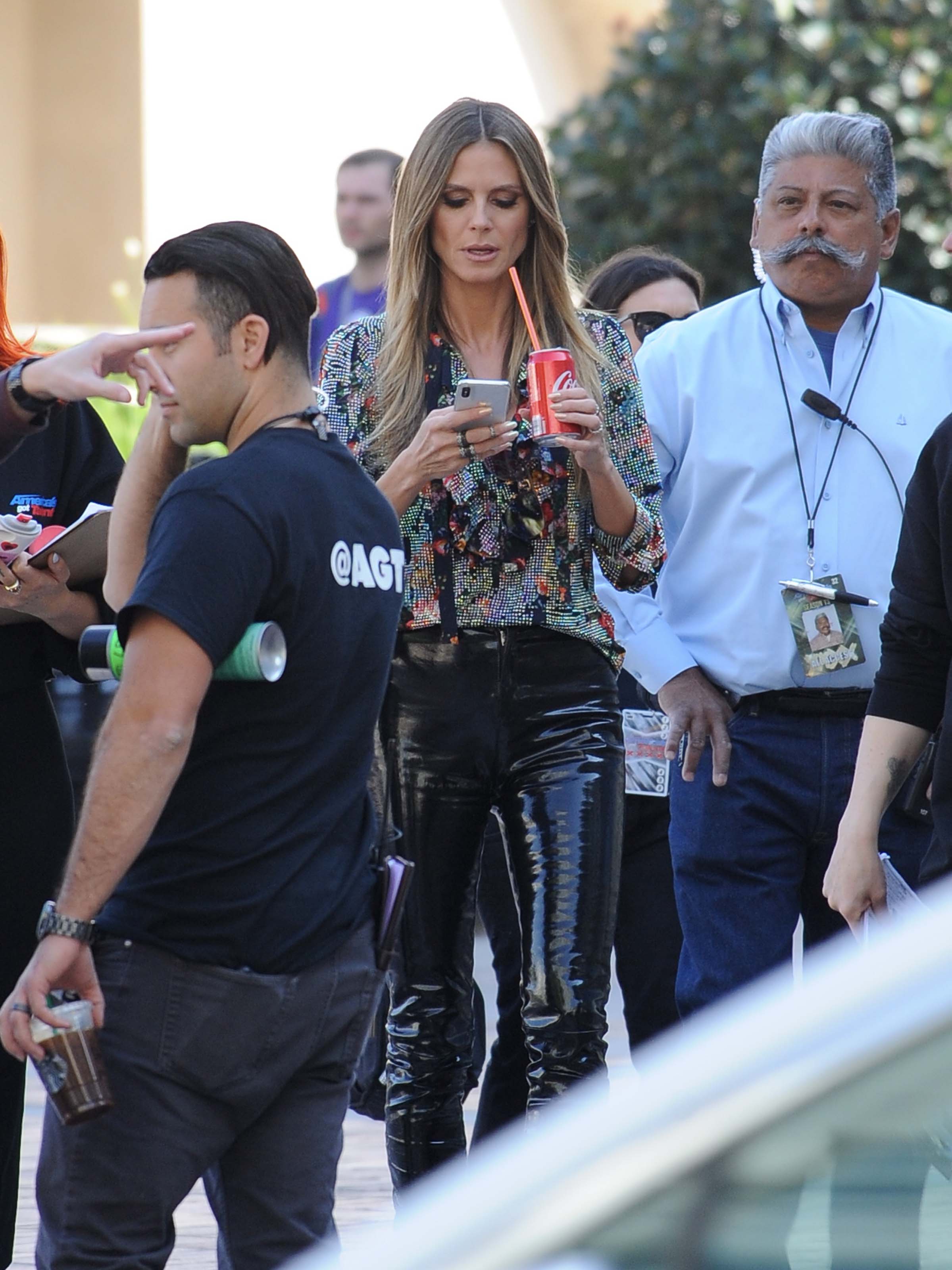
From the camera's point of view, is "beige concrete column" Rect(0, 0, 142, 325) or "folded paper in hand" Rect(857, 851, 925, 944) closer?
"folded paper in hand" Rect(857, 851, 925, 944)

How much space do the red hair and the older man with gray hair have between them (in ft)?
4.57

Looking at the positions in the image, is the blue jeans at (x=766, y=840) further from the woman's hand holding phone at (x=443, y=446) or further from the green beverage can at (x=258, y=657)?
the green beverage can at (x=258, y=657)

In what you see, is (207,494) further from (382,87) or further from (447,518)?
(382,87)

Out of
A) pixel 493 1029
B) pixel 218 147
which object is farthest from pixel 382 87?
pixel 493 1029

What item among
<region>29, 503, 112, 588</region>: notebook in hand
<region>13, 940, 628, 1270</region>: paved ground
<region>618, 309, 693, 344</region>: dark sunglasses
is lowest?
A: <region>13, 940, 628, 1270</region>: paved ground

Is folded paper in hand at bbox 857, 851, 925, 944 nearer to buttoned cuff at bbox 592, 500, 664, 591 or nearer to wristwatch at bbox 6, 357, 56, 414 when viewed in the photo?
buttoned cuff at bbox 592, 500, 664, 591

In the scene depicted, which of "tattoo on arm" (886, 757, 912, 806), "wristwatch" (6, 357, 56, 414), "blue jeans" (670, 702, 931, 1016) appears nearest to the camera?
"wristwatch" (6, 357, 56, 414)

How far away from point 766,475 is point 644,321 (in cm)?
154

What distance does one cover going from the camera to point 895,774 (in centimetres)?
361

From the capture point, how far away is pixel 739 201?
11.7 meters

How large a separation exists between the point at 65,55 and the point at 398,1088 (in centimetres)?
1096

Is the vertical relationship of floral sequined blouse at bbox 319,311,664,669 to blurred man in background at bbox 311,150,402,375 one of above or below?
below

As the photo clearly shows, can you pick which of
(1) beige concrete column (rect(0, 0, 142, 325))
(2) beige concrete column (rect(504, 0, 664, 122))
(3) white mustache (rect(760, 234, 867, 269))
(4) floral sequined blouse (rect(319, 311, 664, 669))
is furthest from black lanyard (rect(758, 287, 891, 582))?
(2) beige concrete column (rect(504, 0, 664, 122))

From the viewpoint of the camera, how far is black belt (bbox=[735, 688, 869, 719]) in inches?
168
